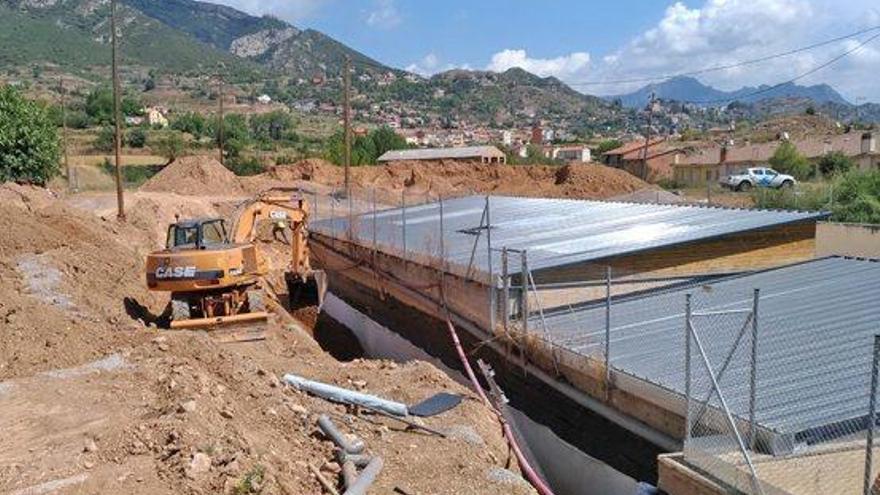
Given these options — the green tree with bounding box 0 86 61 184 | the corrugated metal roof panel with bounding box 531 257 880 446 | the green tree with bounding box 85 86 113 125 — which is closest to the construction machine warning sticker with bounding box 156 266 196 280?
the corrugated metal roof panel with bounding box 531 257 880 446

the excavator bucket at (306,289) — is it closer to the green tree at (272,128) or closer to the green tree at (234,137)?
the green tree at (234,137)

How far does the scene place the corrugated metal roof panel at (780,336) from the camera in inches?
411

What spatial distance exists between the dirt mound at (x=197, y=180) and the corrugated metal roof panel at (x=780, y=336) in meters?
41.8

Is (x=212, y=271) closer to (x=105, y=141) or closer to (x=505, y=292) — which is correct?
(x=505, y=292)

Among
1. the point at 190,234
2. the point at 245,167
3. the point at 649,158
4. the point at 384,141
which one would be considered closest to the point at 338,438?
the point at 190,234

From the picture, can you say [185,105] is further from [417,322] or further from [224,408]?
[224,408]

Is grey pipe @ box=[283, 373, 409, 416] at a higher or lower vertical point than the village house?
lower

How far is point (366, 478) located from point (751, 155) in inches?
2980

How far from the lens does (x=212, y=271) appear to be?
1927 centimetres

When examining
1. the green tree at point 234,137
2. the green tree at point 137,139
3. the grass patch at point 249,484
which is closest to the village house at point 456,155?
the green tree at point 234,137

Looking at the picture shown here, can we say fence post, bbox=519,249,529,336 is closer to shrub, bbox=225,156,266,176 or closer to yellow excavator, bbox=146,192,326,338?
yellow excavator, bbox=146,192,326,338

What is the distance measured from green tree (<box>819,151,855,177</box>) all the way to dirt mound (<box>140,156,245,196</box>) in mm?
41632

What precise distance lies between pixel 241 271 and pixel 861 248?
58.6ft

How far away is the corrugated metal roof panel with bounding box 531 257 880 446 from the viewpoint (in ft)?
34.3
